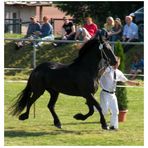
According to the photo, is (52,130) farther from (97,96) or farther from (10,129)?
(97,96)

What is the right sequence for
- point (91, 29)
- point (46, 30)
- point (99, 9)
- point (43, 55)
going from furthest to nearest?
point (99, 9)
point (43, 55)
point (46, 30)
point (91, 29)

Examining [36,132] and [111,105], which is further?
[111,105]

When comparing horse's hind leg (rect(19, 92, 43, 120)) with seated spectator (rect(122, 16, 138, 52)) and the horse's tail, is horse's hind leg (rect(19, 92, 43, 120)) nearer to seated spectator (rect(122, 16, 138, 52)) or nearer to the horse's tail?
the horse's tail

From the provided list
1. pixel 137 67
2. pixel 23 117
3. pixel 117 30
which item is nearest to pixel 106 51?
pixel 23 117

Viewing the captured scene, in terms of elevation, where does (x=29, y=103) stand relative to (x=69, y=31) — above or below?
below

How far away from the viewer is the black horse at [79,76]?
13.1m

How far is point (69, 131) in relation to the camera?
13234 mm

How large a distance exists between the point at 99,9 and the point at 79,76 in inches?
853

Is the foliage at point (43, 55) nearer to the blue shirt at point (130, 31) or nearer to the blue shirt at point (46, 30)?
the blue shirt at point (46, 30)

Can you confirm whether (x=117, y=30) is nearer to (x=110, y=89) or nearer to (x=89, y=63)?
(x=110, y=89)

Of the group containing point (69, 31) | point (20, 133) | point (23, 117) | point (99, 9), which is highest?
point (99, 9)

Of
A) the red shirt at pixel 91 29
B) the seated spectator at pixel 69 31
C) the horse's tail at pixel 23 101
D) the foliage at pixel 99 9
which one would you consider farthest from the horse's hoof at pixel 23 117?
the foliage at pixel 99 9

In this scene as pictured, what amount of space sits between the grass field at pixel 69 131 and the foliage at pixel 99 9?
16.1 m

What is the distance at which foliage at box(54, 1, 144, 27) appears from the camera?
33125 millimetres
